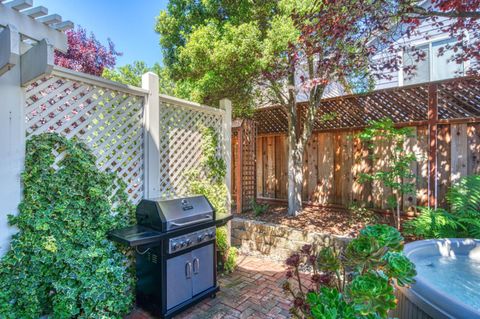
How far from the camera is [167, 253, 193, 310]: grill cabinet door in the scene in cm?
262

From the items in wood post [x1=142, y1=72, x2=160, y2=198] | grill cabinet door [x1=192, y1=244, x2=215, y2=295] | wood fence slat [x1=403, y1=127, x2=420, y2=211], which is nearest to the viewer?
grill cabinet door [x1=192, y1=244, x2=215, y2=295]

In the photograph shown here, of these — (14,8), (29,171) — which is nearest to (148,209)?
(29,171)

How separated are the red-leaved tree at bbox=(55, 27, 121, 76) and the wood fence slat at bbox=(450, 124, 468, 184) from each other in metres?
7.95

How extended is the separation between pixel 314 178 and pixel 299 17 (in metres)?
3.71

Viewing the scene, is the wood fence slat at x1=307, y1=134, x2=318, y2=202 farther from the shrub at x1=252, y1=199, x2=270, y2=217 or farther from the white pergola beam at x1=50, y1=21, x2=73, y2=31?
the white pergola beam at x1=50, y1=21, x2=73, y2=31

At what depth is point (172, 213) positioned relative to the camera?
271 cm

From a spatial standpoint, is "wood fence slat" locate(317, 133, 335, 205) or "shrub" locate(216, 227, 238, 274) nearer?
"shrub" locate(216, 227, 238, 274)

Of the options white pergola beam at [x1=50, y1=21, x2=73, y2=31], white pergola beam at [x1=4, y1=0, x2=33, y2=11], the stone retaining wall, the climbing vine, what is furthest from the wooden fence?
white pergola beam at [x1=4, y1=0, x2=33, y2=11]

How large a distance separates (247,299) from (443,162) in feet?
12.9

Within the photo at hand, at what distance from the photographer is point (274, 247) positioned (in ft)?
14.5

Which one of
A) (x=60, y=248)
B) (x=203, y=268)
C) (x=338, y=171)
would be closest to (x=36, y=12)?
(x=60, y=248)

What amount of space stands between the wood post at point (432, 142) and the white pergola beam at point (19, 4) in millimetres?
5334

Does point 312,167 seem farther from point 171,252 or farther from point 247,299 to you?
point 171,252

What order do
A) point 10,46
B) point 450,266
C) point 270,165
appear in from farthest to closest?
point 270,165, point 450,266, point 10,46
